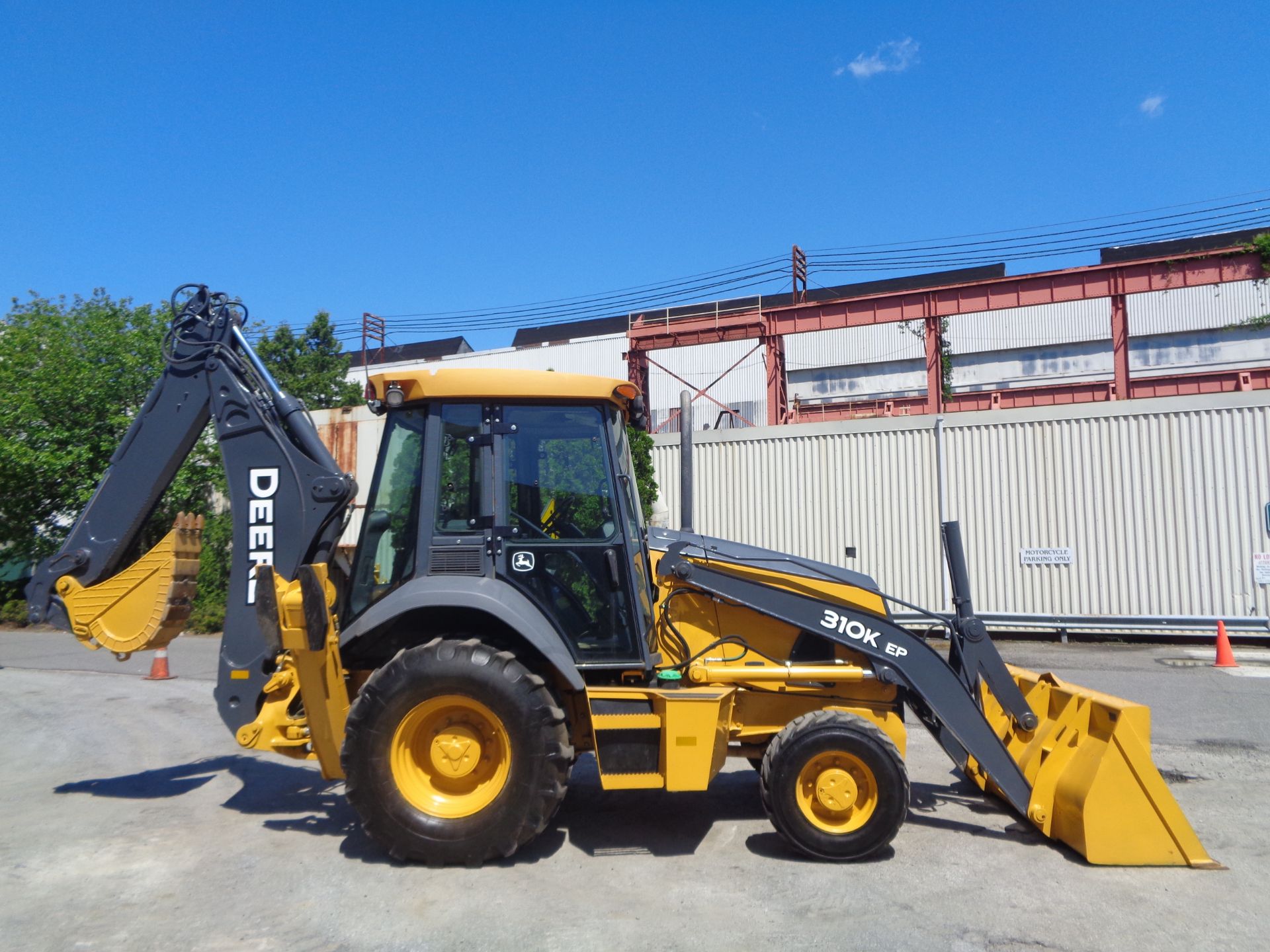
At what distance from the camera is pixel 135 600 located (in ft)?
18.6

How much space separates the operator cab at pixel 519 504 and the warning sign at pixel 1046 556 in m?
11.6

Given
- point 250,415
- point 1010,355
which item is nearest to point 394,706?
point 250,415

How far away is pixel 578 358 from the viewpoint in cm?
3978

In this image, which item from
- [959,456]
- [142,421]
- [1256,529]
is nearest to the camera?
[142,421]

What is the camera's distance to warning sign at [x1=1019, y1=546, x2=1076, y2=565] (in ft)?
48.6

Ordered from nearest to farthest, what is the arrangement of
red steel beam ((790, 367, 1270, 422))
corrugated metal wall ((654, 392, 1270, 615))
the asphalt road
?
the asphalt road → corrugated metal wall ((654, 392, 1270, 615)) → red steel beam ((790, 367, 1270, 422))

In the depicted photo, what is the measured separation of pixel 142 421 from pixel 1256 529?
48.9 feet

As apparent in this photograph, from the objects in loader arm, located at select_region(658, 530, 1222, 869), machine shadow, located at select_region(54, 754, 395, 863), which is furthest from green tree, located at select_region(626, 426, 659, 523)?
loader arm, located at select_region(658, 530, 1222, 869)

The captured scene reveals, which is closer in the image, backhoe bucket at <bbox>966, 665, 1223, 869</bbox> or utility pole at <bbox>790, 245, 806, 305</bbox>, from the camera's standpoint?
backhoe bucket at <bbox>966, 665, 1223, 869</bbox>

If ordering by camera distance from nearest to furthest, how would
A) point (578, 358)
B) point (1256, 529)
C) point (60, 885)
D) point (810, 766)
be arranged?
1. point (60, 885)
2. point (810, 766)
3. point (1256, 529)
4. point (578, 358)

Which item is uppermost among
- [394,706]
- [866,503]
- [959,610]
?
[866,503]

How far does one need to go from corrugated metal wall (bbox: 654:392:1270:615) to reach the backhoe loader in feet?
33.1

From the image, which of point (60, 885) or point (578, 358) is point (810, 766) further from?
point (578, 358)

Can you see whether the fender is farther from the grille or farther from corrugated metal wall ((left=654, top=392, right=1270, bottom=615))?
corrugated metal wall ((left=654, top=392, right=1270, bottom=615))
